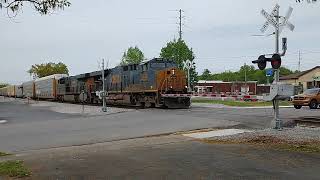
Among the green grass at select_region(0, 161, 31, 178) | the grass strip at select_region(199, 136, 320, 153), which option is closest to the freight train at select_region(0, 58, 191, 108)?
the grass strip at select_region(199, 136, 320, 153)

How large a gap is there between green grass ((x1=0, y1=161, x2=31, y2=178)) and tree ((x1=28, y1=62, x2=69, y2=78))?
123 meters

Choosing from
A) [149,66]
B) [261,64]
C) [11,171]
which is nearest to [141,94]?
[149,66]

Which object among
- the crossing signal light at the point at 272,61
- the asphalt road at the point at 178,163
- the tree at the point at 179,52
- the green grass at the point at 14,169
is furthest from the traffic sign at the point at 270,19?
the tree at the point at 179,52

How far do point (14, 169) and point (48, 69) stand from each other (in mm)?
126630

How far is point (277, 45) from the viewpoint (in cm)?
1680

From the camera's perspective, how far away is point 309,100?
34.1m

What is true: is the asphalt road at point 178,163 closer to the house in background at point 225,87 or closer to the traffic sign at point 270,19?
the traffic sign at point 270,19

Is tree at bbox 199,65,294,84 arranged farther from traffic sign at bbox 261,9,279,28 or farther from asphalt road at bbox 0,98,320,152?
traffic sign at bbox 261,9,279,28

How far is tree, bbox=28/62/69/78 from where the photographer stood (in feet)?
432

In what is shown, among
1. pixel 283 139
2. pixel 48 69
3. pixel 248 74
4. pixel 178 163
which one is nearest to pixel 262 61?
pixel 283 139

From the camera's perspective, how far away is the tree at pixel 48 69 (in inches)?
5182

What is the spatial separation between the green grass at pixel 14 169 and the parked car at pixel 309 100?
27481 millimetres

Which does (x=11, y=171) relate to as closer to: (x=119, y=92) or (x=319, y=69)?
(x=119, y=92)

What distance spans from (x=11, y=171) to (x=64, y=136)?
829 centimetres
